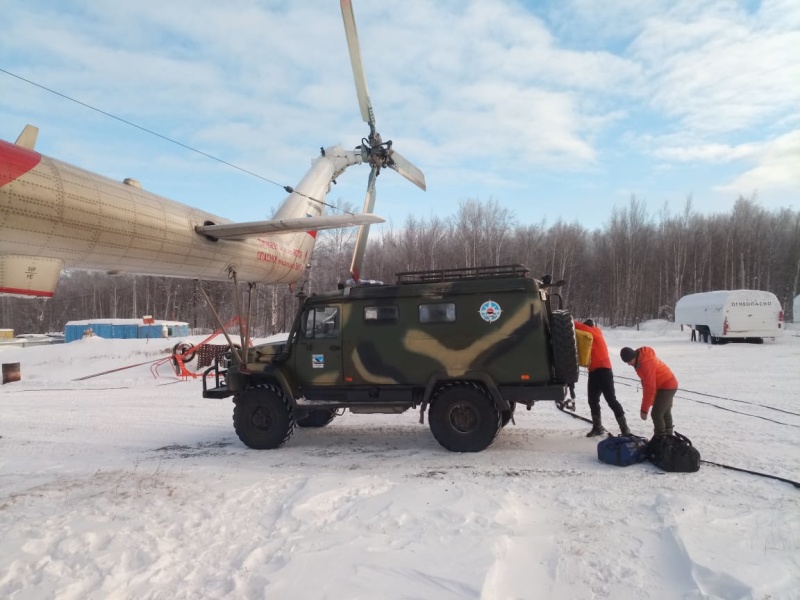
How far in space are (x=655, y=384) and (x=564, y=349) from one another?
1.18 meters

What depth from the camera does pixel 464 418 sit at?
7152 millimetres

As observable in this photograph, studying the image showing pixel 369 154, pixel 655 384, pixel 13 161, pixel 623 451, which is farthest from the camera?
pixel 369 154

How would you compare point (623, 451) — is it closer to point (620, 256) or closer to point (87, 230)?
point (87, 230)

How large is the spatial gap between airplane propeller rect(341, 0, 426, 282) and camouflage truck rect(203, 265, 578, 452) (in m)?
4.80

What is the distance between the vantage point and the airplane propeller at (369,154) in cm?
1261

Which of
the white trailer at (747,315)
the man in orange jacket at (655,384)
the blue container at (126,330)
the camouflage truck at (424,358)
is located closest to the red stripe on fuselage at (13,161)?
the camouflage truck at (424,358)

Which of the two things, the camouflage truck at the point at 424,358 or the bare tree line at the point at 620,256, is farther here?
the bare tree line at the point at 620,256

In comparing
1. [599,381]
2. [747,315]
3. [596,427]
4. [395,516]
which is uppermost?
[747,315]

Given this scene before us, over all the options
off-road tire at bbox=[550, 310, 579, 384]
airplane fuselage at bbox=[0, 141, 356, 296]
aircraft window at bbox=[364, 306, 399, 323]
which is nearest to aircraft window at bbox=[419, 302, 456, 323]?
aircraft window at bbox=[364, 306, 399, 323]

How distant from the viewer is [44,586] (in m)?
3.53

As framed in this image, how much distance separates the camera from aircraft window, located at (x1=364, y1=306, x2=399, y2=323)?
24.7 ft

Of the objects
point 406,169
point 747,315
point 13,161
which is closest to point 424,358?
point 13,161

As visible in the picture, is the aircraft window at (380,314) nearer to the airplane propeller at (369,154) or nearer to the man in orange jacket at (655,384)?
the man in orange jacket at (655,384)

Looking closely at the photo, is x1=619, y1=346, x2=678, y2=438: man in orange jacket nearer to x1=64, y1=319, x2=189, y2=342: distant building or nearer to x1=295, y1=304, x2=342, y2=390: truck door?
x1=295, y1=304, x2=342, y2=390: truck door
